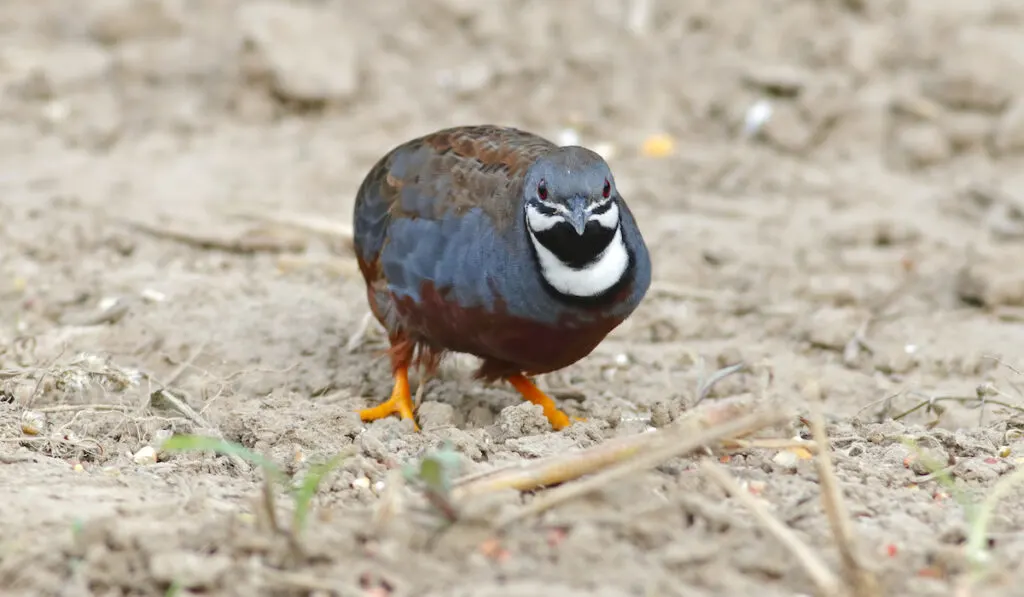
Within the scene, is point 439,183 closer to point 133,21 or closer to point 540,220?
point 540,220

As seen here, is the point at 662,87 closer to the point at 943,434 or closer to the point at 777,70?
the point at 777,70

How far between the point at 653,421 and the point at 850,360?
154 cm

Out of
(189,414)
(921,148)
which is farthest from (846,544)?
(921,148)

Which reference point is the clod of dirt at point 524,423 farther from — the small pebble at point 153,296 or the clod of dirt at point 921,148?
the clod of dirt at point 921,148

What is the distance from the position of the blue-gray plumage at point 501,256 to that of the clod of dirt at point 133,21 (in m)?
3.94

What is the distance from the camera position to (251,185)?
294 inches

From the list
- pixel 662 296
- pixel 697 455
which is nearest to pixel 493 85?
pixel 662 296

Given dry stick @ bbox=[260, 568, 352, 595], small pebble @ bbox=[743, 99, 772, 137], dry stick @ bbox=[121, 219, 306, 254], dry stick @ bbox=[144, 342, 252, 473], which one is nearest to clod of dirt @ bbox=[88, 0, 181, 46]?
dry stick @ bbox=[121, 219, 306, 254]

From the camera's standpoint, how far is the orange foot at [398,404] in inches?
198

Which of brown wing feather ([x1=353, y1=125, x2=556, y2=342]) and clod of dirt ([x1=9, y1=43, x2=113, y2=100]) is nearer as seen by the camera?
brown wing feather ([x1=353, y1=125, x2=556, y2=342])

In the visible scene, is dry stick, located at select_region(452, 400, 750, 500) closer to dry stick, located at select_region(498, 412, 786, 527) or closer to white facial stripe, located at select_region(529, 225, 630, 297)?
dry stick, located at select_region(498, 412, 786, 527)

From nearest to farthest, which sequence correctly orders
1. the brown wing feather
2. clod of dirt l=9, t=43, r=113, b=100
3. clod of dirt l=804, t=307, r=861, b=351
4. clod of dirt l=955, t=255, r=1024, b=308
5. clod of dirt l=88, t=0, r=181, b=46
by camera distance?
the brown wing feather, clod of dirt l=804, t=307, r=861, b=351, clod of dirt l=955, t=255, r=1024, b=308, clod of dirt l=9, t=43, r=113, b=100, clod of dirt l=88, t=0, r=181, b=46

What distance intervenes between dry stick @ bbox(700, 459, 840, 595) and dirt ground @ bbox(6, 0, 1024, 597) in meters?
0.06

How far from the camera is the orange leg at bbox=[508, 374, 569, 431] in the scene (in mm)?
5117
